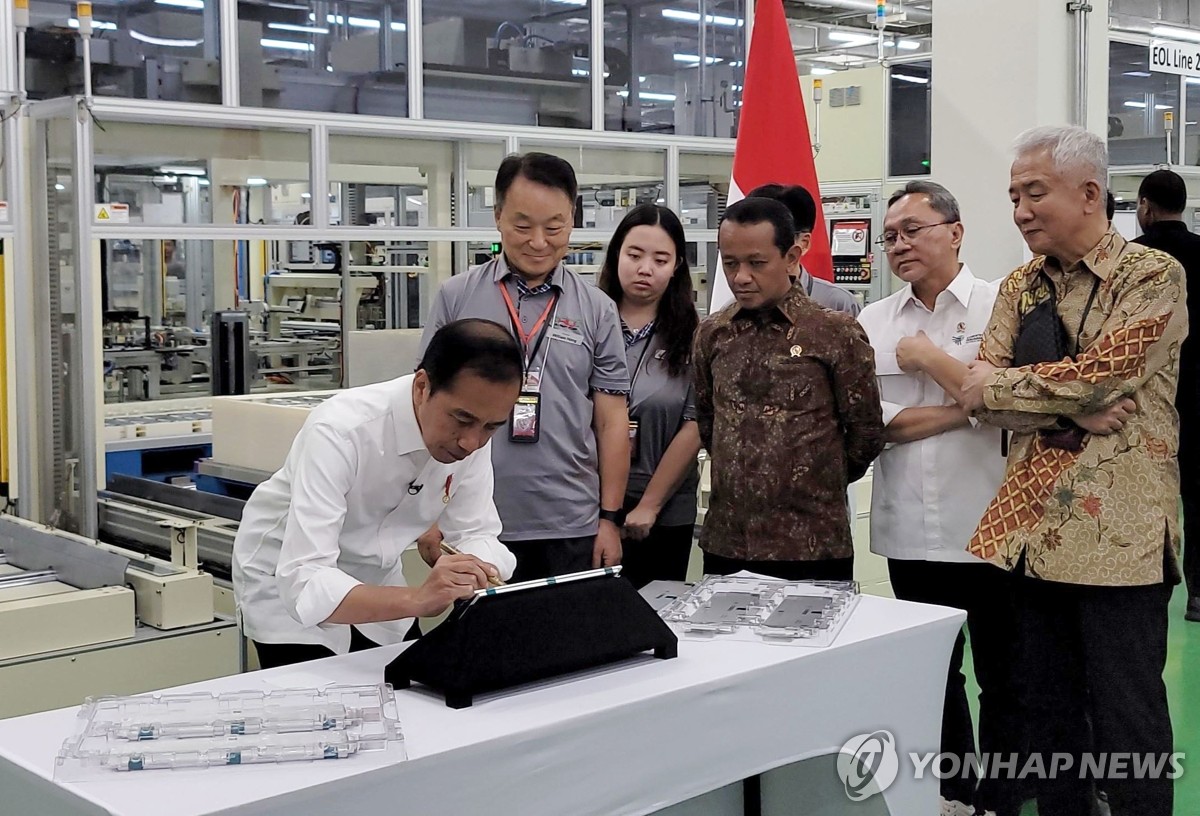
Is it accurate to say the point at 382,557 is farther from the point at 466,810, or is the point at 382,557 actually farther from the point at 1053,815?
the point at 1053,815

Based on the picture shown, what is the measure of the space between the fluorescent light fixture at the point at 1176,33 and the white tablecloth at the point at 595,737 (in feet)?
30.4

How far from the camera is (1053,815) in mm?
2297

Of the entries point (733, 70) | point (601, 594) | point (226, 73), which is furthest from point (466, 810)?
point (733, 70)

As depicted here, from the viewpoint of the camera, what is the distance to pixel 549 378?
8.32 ft

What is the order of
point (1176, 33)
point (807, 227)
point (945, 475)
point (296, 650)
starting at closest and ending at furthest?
point (296, 650) < point (945, 475) < point (807, 227) < point (1176, 33)

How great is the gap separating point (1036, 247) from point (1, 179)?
266 cm

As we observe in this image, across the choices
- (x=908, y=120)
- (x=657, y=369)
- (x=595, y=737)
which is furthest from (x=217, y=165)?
(x=908, y=120)

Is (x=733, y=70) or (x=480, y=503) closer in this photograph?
(x=480, y=503)

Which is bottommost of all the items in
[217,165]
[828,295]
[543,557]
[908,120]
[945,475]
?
[543,557]

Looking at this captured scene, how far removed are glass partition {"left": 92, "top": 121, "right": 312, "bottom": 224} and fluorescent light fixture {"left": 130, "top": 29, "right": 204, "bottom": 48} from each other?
267 millimetres

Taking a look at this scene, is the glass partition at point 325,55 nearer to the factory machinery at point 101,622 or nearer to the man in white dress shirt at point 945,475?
the factory machinery at point 101,622

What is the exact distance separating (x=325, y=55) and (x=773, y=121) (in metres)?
1.84

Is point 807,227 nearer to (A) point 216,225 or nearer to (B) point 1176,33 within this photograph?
(A) point 216,225

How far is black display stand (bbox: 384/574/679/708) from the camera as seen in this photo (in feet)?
5.18
